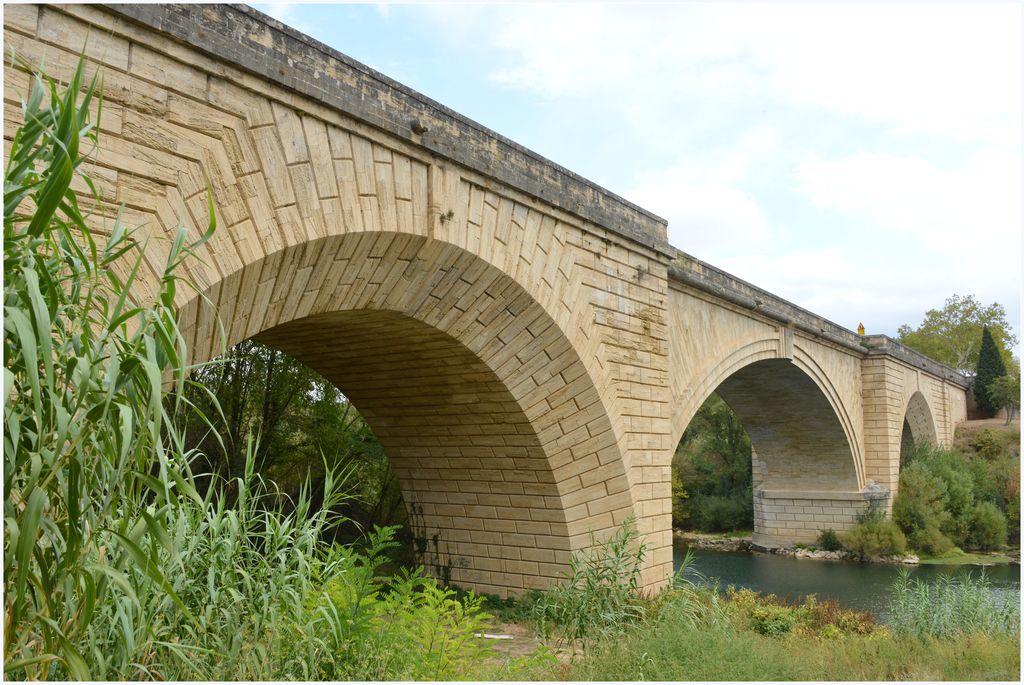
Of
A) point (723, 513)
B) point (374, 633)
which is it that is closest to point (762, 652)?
point (374, 633)

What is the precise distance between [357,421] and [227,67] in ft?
29.9

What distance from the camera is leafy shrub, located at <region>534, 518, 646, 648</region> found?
6512 millimetres

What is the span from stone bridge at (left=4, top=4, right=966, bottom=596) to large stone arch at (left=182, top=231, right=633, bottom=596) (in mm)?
21

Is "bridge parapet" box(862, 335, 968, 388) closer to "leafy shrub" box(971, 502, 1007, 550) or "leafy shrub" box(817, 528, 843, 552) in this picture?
"leafy shrub" box(971, 502, 1007, 550)

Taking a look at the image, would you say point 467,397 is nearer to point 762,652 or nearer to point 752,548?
point 762,652

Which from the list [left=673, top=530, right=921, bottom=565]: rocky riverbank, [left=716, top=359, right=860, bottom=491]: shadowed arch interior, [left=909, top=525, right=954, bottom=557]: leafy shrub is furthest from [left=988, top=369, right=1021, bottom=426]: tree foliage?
[left=909, top=525, right=954, bottom=557]: leafy shrub

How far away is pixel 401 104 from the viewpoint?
18.2 ft

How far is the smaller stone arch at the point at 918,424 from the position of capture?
23109 mm

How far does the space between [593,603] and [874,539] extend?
1178 cm

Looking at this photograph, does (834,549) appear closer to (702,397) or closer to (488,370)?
(702,397)

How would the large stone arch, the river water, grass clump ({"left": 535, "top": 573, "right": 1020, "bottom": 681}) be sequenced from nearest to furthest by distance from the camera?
grass clump ({"left": 535, "top": 573, "right": 1020, "bottom": 681}), the large stone arch, the river water

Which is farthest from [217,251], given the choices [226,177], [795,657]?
[795,657]

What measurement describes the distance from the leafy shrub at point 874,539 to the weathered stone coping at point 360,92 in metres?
11.7

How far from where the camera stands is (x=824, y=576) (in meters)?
14.9
